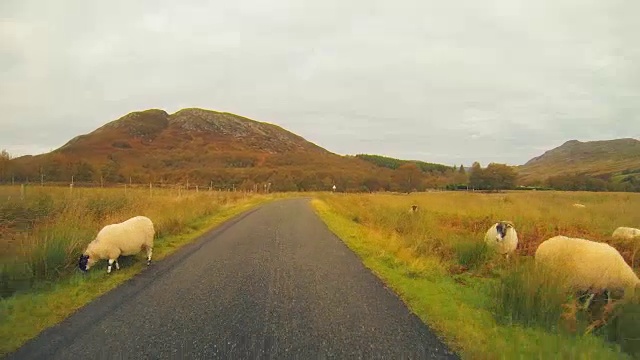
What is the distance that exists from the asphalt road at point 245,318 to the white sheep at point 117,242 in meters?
0.44

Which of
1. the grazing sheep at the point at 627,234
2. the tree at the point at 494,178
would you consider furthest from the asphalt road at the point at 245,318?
the tree at the point at 494,178

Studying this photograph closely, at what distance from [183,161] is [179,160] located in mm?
1706

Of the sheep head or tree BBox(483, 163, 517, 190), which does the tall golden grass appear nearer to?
the sheep head

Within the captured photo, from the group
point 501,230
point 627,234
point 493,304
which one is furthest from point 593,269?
point 627,234

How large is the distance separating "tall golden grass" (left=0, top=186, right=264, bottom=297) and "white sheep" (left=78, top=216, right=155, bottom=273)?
17.0 inches

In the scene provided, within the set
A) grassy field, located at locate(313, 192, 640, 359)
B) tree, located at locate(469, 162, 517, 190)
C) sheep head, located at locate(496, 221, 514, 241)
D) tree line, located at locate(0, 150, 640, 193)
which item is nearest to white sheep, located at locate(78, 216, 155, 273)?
grassy field, located at locate(313, 192, 640, 359)

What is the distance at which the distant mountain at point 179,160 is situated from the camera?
70.4 metres

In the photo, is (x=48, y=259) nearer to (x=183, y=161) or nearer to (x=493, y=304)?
(x=493, y=304)

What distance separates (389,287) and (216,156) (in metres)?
136

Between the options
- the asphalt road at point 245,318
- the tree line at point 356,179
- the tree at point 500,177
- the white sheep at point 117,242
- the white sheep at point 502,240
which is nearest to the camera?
the asphalt road at point 245,318

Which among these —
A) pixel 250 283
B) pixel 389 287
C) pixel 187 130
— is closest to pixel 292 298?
pixel 250 283

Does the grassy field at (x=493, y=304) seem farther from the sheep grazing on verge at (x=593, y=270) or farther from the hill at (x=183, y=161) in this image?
the hill at (x=183, y=161)

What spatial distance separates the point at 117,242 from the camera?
1048 centimetres

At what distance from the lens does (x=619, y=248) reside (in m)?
12.6
